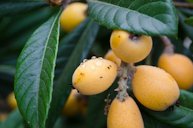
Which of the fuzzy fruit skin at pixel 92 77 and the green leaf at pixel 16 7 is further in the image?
the green leaf at pixel 16 7

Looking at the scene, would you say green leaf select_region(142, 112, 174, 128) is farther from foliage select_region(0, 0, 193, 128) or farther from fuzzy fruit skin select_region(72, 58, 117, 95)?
fuzzy fruit skin select_region(72, 58, 117, 95)

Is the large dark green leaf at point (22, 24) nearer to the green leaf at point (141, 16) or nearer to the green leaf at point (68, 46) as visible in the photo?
the green leaf at point (68, 46)

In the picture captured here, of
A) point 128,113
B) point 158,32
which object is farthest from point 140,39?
point 128,113

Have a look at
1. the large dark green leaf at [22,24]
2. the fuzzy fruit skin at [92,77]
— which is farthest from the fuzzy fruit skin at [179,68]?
the large dark green leaf at [22,24]

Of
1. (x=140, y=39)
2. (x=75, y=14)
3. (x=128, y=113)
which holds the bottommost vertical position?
(x=75, y=14)

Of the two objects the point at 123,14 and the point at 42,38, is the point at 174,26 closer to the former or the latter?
the point at 123,14

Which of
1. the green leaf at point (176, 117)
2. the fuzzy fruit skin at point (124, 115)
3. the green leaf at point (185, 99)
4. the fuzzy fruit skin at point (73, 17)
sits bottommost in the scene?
the fuzzy fruit skin at point (73, 17)
